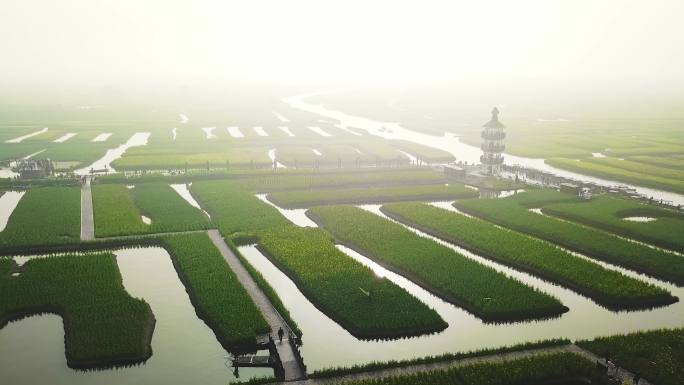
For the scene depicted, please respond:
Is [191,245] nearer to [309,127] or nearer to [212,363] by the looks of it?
[212,363]

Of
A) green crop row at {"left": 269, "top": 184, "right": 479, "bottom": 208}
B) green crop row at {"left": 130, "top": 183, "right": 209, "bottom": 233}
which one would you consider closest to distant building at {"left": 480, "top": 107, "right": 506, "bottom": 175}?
green crop row at {"left": 269, "top": 184, "right": 479, "bottom": 208}

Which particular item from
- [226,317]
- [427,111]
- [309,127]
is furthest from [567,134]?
[226,317]

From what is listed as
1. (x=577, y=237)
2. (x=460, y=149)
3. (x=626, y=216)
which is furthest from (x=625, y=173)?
(x=577, y=237)

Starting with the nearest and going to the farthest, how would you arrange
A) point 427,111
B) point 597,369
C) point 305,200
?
point 597,369 < point 305,200 < point 427,111

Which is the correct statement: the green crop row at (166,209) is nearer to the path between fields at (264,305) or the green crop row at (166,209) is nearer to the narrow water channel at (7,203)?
the path between fields at (264,305)

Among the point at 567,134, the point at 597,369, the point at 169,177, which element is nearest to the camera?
the point at 597,369

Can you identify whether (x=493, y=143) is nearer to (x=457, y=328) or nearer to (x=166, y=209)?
(x=166, y=209)

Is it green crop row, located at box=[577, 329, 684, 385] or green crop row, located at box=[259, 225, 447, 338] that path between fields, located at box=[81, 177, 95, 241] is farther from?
green crop row, located at box=[577, 329, 684, 385]
